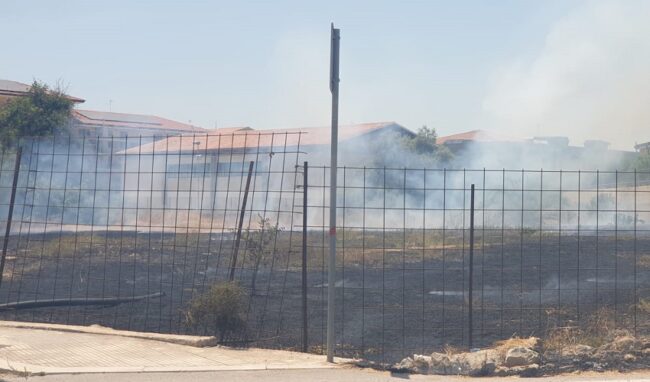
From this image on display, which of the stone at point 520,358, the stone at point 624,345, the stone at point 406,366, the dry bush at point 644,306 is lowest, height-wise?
the stone at point 406,366

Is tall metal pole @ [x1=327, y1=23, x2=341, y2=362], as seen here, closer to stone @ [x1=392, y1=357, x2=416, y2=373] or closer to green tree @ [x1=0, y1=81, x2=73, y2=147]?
stone @ [x1=392, y1=357, x2=416, y2=373]

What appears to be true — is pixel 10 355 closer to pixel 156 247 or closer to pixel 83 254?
pixel 83 254

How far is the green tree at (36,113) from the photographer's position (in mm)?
36188

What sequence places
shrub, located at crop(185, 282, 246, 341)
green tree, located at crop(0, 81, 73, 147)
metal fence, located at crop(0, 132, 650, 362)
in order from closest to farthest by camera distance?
shrub, located at crop(185, 282, 246, 341) < metal fence, located at crop(0, 132, 650, 362) < green tree, located at crop(0, 81, 73, 147)

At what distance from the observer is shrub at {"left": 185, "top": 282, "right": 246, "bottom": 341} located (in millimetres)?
9398

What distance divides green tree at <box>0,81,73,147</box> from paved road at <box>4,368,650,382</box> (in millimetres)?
29546

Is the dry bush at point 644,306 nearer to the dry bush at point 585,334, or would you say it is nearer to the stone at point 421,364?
the dry bush at point 585,334

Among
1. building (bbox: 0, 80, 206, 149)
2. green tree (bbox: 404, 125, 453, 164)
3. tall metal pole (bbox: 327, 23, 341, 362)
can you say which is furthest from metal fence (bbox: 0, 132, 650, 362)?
building (bbox: 0, 80, 206, 149)

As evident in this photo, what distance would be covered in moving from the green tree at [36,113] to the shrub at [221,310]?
27928 mm

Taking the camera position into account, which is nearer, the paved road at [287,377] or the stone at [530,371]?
the paved road at [287,377]

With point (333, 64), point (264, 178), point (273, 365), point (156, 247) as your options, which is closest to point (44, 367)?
point (273, 365)

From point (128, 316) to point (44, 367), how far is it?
3129 millimetres

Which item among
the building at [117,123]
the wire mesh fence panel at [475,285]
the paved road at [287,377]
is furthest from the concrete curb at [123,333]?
the building at [117,123]

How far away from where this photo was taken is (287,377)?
7.50 m
